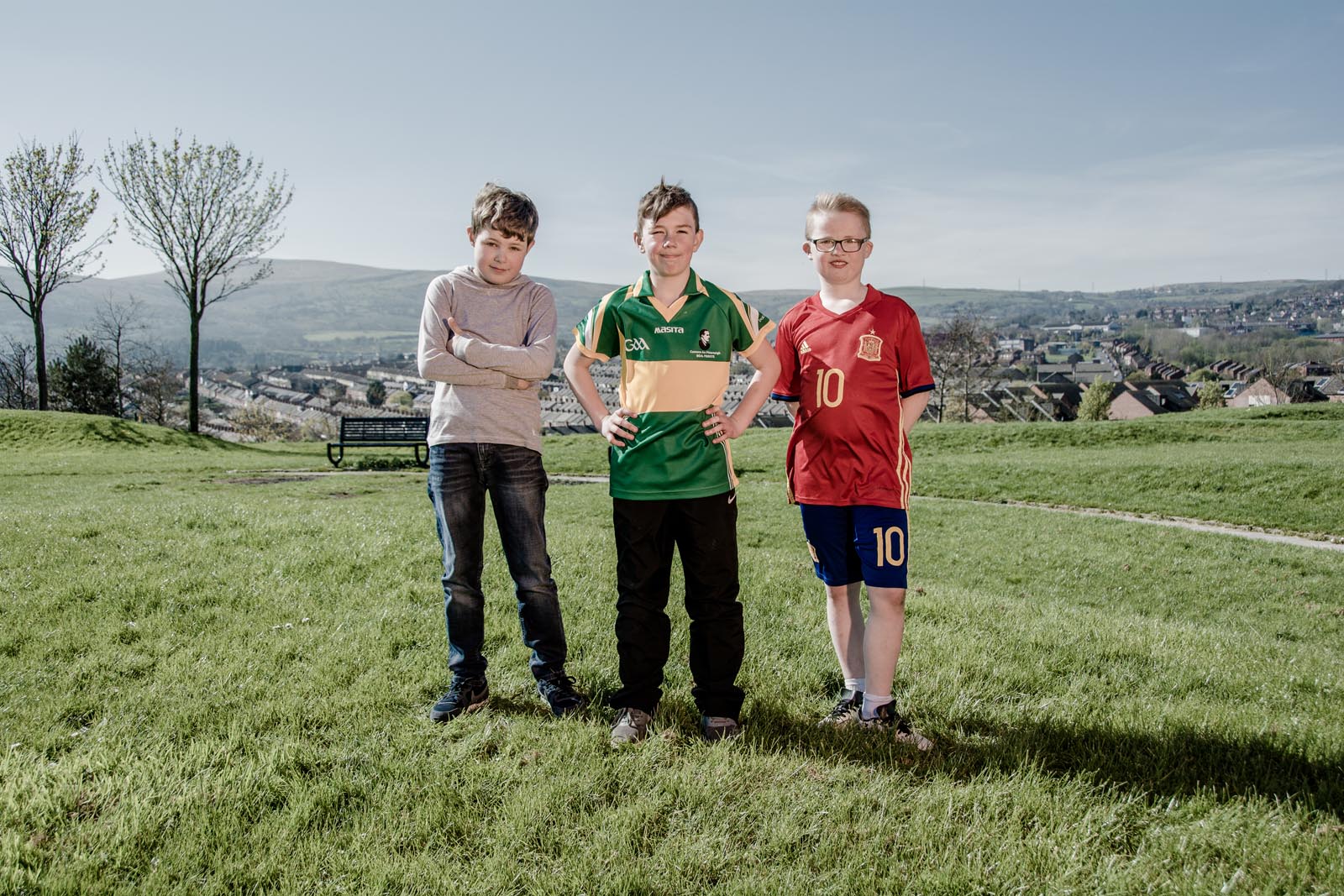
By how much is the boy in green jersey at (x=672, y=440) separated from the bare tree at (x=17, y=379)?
5560cm

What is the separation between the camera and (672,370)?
342 centimetres

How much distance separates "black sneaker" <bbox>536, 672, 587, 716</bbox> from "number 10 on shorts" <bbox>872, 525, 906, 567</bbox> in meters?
1.55

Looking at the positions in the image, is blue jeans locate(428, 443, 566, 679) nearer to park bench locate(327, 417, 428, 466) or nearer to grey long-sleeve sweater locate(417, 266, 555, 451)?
grey long-sleeve sweater locate(417, 266, 555, 451)

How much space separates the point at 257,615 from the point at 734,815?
3.53m

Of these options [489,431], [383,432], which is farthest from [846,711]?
[383,432]

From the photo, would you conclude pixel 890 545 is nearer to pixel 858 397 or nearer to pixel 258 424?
pixel 858 397

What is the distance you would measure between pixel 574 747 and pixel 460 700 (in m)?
0.71

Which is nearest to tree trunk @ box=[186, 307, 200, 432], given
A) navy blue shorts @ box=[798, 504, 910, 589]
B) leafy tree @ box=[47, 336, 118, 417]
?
leafy tree @ box=[47, 336, 118, 417]

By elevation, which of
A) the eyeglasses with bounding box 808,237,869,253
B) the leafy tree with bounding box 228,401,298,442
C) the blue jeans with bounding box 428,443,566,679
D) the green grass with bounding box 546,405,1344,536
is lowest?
the leafy tree with bounding box 228,401,298,442

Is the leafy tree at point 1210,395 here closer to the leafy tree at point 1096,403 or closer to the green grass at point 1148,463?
the leafy tree at point 1096,403

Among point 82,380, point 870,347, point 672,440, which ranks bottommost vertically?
point 672,440

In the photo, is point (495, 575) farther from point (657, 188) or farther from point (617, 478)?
point (657, 188)

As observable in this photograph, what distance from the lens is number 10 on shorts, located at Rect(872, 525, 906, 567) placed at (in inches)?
137

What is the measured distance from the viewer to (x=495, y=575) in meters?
5.84
